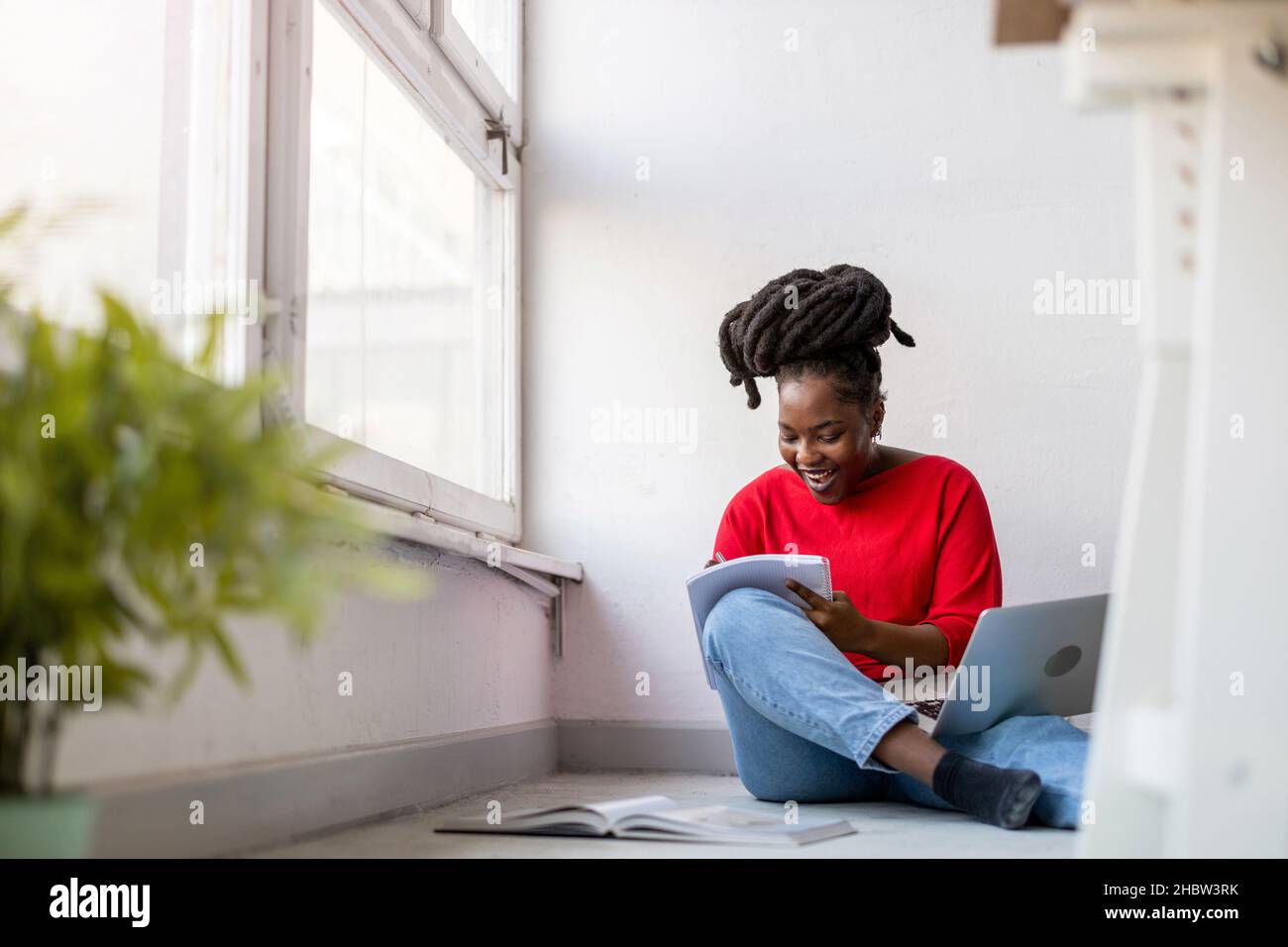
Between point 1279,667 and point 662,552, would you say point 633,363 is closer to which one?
point 662,552

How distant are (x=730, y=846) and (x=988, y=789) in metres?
0.38

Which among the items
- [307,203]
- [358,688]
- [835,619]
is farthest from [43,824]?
[835,619]

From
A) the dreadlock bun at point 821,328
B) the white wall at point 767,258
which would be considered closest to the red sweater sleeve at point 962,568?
the dreadlock bun at point 821,328

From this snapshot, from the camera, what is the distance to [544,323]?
109 inches

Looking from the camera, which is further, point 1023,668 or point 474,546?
point 474,546

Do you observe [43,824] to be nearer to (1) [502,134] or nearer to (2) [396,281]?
(2) [396,281]

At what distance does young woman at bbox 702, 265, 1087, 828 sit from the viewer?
166cm

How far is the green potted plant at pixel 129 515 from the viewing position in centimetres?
74

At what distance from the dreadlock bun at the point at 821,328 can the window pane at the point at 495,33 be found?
907mm

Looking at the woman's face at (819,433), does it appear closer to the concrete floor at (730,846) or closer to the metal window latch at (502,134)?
the concrete floor at (730,846)

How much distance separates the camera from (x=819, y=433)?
Result: 2.06 metres

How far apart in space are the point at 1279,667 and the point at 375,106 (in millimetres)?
1658

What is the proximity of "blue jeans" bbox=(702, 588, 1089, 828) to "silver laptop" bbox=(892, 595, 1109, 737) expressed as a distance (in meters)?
0.04
